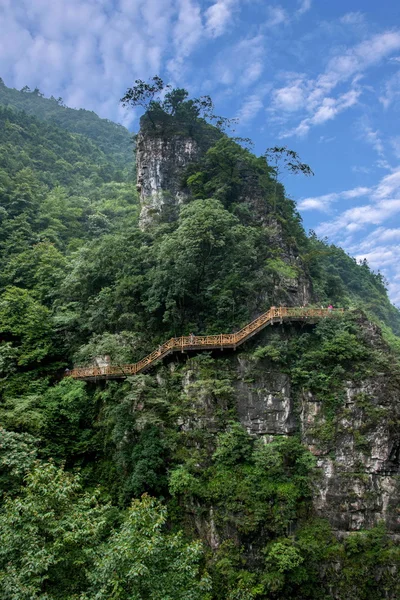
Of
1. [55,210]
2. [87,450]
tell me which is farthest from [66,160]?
[87,450]

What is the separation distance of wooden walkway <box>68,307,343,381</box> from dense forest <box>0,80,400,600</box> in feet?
1.91

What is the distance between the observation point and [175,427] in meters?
18.8

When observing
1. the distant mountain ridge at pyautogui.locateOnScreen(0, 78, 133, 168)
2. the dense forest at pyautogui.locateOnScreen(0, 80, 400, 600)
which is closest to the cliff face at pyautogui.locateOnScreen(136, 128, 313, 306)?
the dense forest at pyautogui.locateOnScreen(0, 80, 400, 600)

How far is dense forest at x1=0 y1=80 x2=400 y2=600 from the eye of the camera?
34.0 ft

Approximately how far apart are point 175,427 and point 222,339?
4630mm

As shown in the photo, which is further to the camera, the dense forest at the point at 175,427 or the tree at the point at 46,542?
the dense forest at the point at 175,427

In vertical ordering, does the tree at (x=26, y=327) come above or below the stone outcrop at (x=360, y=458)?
above

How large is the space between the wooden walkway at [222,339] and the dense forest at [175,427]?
581 millimetres

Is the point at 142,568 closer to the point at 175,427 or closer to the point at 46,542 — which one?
the point at 46,542

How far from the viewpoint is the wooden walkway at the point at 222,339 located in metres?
20.1

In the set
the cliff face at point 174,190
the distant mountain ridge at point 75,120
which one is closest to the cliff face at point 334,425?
the cliff face at point 174,190

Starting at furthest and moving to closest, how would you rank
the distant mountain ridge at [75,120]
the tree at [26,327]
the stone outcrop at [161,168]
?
1. the distant mountain ridge at [75,120]
2. the stone outcrop at [161,168]
3. the tree at [26,327]

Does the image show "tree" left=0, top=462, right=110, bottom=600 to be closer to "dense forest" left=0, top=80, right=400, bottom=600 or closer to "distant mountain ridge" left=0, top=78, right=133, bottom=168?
"dense forest" left=0, top=80, right=400, bottom=600

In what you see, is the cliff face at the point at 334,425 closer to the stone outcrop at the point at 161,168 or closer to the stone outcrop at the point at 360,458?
the stone outcrop at the point at 360,458
